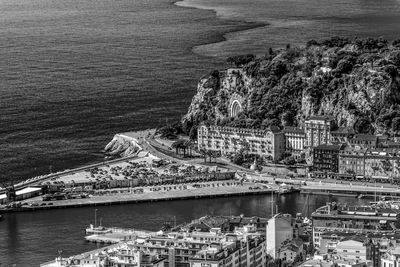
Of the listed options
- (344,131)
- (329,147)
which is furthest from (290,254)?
(344,131)

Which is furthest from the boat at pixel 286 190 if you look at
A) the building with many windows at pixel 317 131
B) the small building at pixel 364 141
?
the building with many windows at pixel 317 131

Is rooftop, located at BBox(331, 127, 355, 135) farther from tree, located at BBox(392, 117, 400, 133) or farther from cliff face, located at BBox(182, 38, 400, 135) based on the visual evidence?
tree, located at BBox(392, 117, 400, 133)

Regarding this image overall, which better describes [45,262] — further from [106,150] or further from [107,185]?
[106,150]

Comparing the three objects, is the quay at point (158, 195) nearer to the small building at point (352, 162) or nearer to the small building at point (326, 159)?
the small building at point (326, 159)

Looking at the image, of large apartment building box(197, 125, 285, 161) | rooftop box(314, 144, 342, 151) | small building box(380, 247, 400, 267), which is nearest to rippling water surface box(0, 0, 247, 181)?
large apartment building box(197, 125, 285, 161)

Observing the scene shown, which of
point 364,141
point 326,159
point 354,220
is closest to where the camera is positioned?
point 354,220

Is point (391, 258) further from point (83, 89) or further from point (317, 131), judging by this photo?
point (83, 89)
